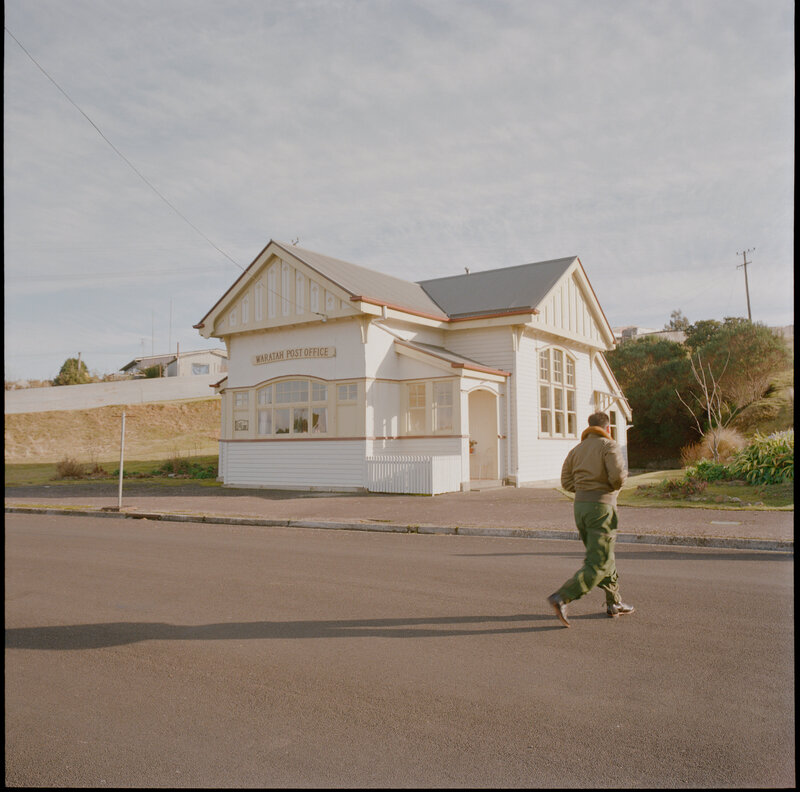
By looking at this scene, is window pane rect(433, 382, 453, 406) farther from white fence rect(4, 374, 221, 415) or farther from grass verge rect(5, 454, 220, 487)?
white fence rect(4, 374, 221, 415)

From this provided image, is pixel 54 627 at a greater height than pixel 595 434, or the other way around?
pixel 595 434

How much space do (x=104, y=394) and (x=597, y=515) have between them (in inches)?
2025

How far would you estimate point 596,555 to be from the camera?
664cm

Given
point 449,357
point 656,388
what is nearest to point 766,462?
point 449,357

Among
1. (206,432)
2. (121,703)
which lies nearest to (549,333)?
(121,703)

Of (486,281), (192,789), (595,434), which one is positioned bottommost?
(192,789)

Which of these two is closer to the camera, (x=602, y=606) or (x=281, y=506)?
(x=602, y=606)

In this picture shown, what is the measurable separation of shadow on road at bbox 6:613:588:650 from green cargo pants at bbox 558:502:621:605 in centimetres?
31

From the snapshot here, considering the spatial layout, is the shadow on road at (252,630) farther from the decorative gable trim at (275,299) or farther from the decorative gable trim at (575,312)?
the decorative gable trim at (575,312)

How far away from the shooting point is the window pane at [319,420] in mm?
21734

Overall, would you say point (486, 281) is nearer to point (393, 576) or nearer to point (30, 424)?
point (393, 576)

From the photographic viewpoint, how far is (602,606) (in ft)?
23.9

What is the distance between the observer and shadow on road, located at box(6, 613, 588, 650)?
6.17 meters

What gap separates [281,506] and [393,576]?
Answer: 30.2 feet
